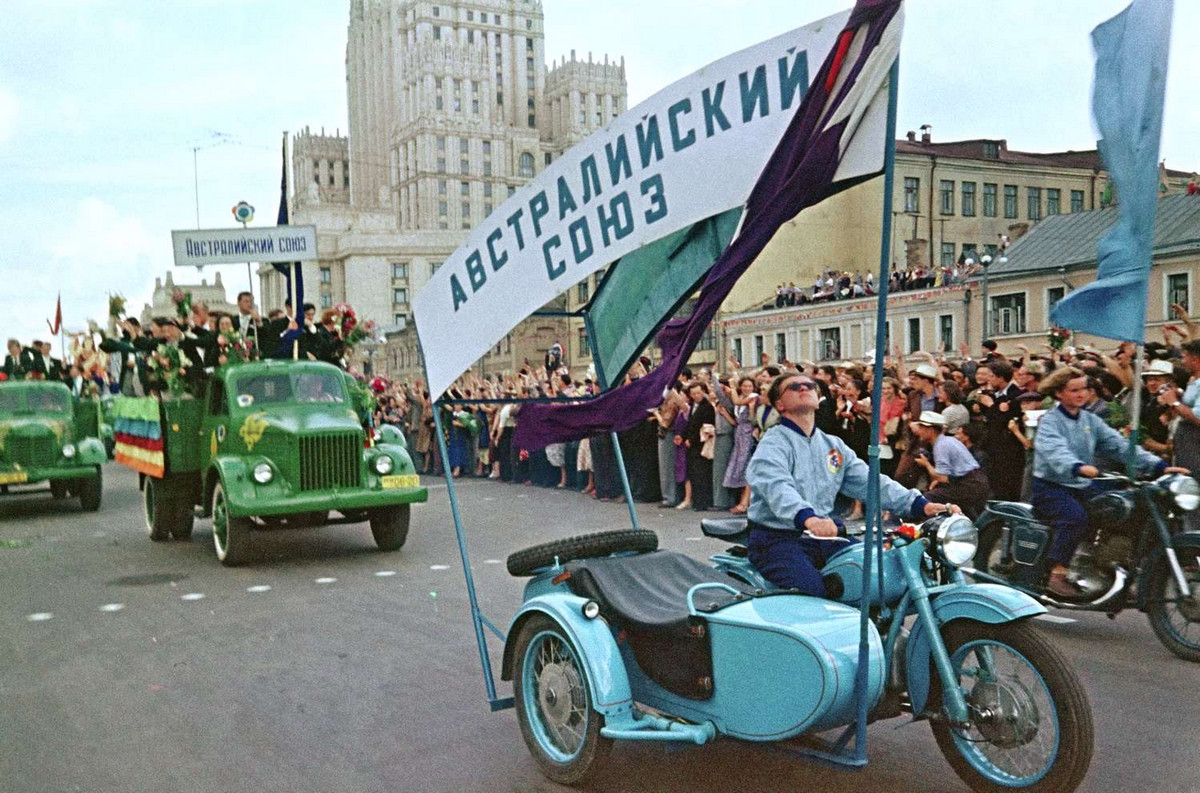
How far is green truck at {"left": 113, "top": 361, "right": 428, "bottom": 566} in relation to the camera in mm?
11164

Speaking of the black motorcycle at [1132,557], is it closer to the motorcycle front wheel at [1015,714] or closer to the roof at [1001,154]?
the motorcycle front wheel at [1015,714]

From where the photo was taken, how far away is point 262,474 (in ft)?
36.6

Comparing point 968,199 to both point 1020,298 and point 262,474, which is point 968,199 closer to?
point 1020,298

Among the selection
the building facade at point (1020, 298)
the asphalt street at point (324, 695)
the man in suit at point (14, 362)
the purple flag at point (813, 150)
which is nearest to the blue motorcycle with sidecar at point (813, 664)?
the asphalt street at point (324, 695)

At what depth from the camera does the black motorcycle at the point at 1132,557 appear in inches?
262

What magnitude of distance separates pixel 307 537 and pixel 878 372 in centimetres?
1100

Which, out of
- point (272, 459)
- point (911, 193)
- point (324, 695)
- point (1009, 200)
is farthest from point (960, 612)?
point (1009, 200)

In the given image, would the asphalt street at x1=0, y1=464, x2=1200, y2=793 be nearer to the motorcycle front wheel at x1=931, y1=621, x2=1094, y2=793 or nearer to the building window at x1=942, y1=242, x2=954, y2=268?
the motorcycle front wheel at x1=931, y1=621, x2=1094, y2=793

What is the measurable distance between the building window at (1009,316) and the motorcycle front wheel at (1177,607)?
39.7 meters

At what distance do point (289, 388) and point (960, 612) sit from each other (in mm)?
9439

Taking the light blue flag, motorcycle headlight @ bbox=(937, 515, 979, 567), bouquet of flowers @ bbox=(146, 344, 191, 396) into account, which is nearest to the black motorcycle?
the light blue flag

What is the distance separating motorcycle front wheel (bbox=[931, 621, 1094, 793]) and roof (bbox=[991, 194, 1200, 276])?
39.2 m

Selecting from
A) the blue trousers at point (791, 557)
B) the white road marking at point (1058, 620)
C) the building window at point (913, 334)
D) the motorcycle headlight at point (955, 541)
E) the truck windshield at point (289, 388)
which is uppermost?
the building window at point (913, 334)

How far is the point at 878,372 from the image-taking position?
12.3 feet
